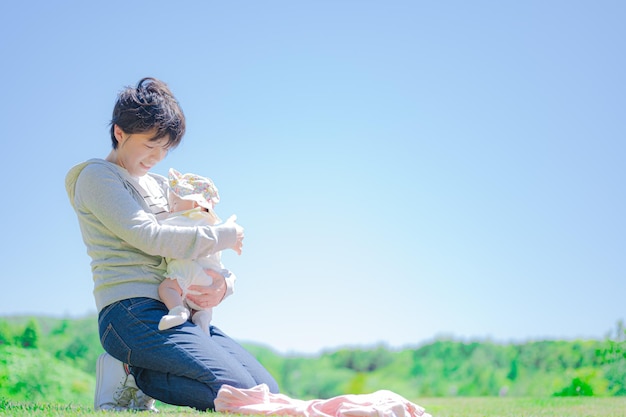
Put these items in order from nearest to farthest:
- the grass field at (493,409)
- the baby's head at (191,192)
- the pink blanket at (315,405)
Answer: the pink blanket at (315,405)
the grass field at (493,409)
the baby's head at (191,192)

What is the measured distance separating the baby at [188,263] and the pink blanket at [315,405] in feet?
1.49

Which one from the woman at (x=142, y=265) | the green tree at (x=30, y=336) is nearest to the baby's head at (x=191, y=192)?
the woman at (x=142, y=265)

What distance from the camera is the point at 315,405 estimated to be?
11.4ft

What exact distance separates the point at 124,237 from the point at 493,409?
325cm

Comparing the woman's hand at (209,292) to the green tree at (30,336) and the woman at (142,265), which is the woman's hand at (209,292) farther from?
the green tree at (30,336)

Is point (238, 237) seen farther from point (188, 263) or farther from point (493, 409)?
point (493, 409)

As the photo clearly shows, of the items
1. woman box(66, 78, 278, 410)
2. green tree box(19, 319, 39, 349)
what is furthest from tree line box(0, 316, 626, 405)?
woman box(66, 78, 278, 410)

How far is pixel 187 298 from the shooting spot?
3.81 meters

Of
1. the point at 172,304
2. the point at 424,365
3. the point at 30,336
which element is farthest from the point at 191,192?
the point at 424,365

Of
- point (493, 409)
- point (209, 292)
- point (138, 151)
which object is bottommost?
point (493, 409)

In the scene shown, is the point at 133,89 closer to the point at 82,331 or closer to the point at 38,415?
the point at 38,415

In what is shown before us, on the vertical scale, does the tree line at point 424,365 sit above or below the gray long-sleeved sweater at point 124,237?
below

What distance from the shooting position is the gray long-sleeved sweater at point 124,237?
3.62m

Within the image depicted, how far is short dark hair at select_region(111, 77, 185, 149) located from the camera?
3.71m
